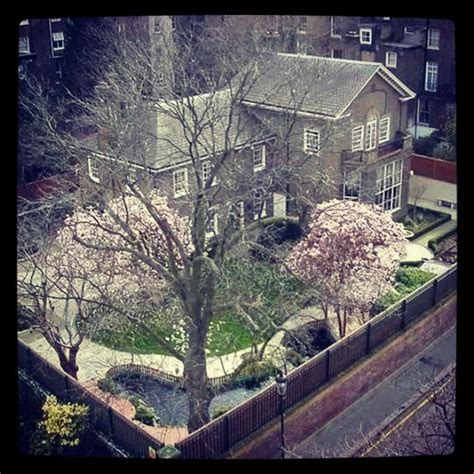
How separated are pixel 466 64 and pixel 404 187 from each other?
3.38 feet

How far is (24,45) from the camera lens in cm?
329

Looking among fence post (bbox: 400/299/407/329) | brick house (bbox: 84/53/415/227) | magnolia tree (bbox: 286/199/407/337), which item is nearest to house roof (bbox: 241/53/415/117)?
brick house (bbox: 84/53/415/227)

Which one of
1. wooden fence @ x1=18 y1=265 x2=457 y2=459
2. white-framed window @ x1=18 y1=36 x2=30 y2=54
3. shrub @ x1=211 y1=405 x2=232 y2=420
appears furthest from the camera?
shrub @ x1=211 y1=405 x2=232 y2=420

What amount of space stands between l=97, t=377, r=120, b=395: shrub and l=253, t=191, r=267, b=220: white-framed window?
1.02 metres

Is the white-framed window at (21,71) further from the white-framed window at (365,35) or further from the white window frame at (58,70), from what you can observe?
the white-framed window at (365,35)

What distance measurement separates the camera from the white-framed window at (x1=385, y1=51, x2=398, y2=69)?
12.2ft

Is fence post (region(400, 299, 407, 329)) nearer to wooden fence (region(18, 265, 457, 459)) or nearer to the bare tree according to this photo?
wooden fence (region(18, 265, 457, 459))

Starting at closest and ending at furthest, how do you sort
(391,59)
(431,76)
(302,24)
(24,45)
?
(24,45) < (302,24) < (431,76) < (391,59)

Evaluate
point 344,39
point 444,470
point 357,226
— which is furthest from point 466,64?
point 444,470

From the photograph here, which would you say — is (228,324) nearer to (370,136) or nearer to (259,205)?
(259,205)

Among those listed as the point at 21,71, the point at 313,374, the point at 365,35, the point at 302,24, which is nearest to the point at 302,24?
the point at 302,24

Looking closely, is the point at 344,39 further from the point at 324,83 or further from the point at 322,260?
the point at 322,260

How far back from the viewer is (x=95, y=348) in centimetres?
357

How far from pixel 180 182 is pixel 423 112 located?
1.25m
